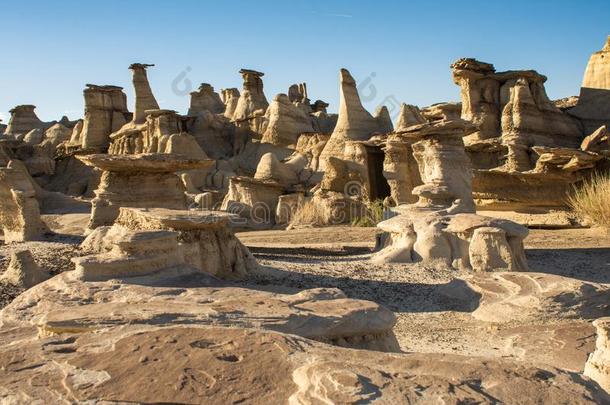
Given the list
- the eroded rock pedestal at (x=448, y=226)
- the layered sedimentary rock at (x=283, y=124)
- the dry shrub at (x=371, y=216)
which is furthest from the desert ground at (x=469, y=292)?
the layered sedimentary rock at (x=283, y=124)

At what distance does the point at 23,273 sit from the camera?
6270 millimetres

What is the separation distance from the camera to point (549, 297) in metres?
5.79

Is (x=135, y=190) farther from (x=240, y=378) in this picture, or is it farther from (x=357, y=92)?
(x=357, y=92)

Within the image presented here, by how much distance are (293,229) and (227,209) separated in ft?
8.33

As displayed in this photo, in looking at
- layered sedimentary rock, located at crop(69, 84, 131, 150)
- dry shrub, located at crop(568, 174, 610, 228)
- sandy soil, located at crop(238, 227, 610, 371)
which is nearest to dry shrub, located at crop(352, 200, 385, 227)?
sandy soil, located at crop(238, 227, 610, 371)

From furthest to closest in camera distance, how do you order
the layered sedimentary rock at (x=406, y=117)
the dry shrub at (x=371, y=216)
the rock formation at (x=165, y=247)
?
the layered sedimentary rock at (x=406, y=117), the dry shrub at (x=371, y=216), the rock formation at (x=165, y=247)

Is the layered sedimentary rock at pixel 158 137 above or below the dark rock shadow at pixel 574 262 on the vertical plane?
above

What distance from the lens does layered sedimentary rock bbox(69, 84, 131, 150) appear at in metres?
25.0

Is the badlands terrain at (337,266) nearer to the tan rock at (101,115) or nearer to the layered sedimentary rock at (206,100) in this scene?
the tan rock at (101,115)

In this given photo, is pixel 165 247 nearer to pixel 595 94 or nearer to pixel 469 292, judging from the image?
pixel 469 292

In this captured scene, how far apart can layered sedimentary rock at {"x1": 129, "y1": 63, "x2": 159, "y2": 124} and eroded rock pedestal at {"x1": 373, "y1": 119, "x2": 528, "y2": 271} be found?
655 inches

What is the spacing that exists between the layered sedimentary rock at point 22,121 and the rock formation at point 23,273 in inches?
1164

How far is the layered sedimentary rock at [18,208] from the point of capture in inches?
403

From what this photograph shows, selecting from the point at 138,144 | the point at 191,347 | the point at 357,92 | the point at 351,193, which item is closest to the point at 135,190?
the point at 351,193
